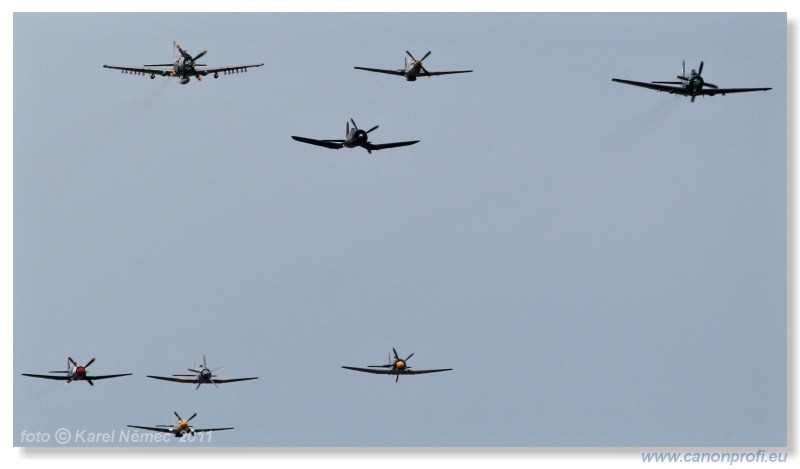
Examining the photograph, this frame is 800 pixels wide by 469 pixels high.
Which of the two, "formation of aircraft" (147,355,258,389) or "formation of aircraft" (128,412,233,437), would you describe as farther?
"formation of aircraft" (147,355,258,389)

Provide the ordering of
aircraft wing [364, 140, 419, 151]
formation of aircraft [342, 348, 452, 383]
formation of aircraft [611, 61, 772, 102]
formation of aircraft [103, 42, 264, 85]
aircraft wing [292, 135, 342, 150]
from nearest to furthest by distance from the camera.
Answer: aircraft wing [292, 135, 342, 150], aircraft wing [364, 140, 419, 151], formation of aircraft [611, 61, 772, 102], formation of aircraft [103, 42, 264, 85], formation of aircraft [342, 348, 452, 383]

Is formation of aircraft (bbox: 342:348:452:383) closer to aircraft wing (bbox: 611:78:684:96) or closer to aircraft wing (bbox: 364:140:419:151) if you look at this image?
aircraft wing (bbox: 364:140:419:151)

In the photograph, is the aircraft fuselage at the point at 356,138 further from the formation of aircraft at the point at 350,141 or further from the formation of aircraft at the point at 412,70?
the formation of aircraft at the point at 412,70

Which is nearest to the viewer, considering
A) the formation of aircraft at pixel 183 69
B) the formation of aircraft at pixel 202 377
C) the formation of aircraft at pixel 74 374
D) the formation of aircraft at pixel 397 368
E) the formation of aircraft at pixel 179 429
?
the formation of aircraft at pixel 179 429

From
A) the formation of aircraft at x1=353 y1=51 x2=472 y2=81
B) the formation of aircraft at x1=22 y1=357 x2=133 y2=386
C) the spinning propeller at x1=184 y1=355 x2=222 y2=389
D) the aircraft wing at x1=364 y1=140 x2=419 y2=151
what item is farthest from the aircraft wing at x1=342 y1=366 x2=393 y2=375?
the formation of aircraft at x1=353 y1=51 x2=472 y2=81

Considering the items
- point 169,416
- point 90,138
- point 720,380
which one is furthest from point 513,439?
point 90,138

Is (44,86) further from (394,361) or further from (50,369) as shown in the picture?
(394,361)

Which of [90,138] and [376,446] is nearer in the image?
[376,446]

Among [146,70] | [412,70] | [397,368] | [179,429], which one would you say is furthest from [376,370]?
[146,70]

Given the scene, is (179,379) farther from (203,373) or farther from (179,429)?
(179,429)

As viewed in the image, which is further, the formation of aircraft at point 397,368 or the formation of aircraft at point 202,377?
the formation of aircraft at point 397,368

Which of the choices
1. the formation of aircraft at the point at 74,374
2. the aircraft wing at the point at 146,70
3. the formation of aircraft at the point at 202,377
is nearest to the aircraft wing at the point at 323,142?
the aircraft wing at the point at 146,70
